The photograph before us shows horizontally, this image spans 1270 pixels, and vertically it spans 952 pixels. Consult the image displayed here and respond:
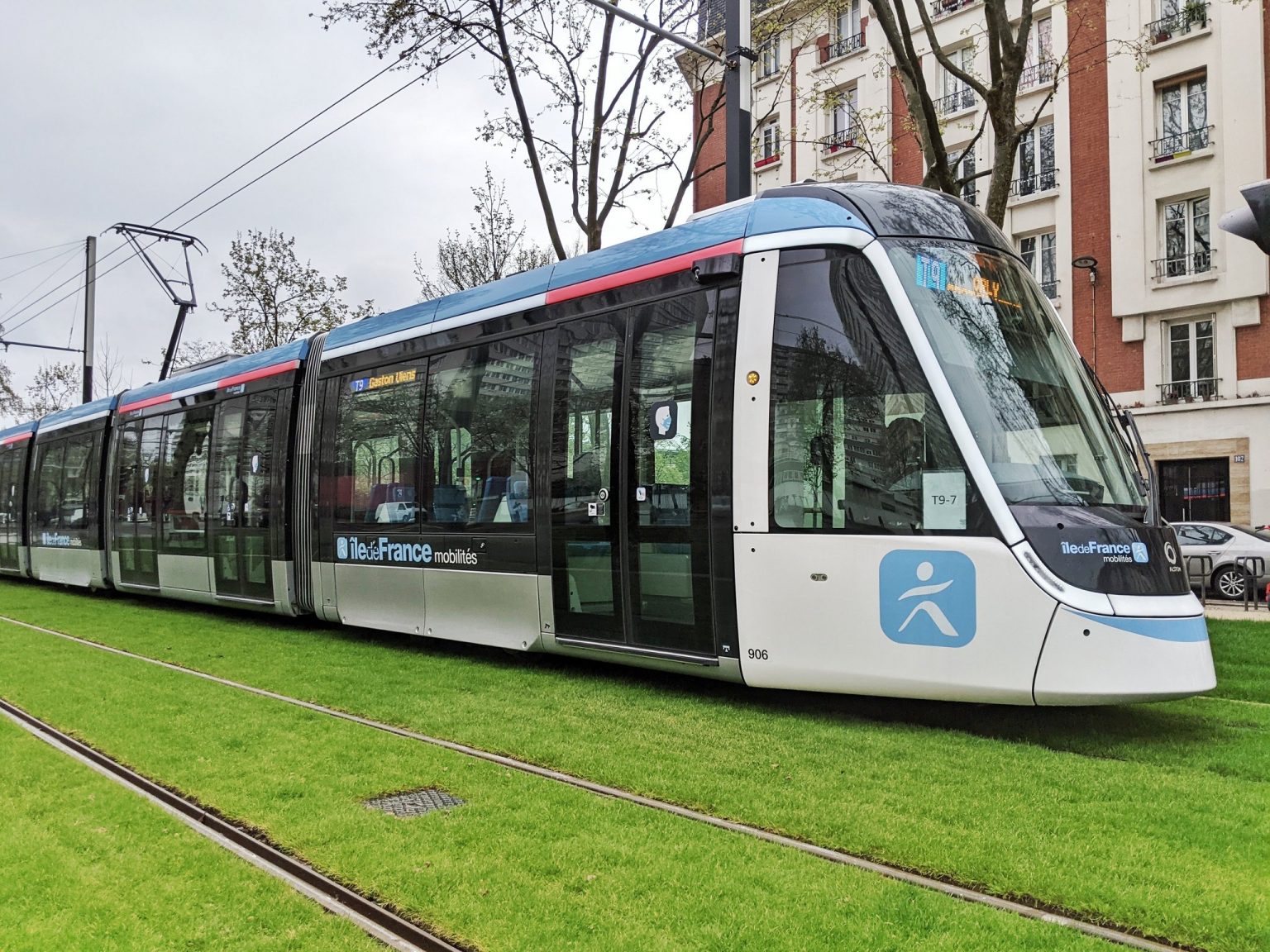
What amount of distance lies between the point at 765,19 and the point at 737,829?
14124mm

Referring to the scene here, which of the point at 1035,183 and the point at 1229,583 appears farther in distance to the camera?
the point at 1035,183

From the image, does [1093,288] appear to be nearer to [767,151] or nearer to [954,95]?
[954,95]

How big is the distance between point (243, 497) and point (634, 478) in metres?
7.10

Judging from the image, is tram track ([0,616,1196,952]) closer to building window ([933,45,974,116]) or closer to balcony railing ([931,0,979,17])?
building window ([933,45,974,116])

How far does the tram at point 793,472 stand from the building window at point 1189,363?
65.8 ft

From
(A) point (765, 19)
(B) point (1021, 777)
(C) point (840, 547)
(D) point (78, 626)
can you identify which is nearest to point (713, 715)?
(C) point (840, 547)

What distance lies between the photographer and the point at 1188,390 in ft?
80.4

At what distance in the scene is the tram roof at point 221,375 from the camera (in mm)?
12250

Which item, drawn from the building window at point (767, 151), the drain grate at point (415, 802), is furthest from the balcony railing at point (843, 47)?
the drain grate at point (415, 802)

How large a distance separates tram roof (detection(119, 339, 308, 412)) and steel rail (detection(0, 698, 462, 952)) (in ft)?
21.7

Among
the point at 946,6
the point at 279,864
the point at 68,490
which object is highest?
the point at 946,6


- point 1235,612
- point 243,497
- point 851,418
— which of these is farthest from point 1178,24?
point 243,497

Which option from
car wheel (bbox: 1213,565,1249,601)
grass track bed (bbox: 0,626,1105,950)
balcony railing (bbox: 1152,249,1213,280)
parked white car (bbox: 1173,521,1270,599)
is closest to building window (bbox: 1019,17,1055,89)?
balcony railing (bbox: 1152,249,1213,280)

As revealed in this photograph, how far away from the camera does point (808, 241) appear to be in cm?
684
